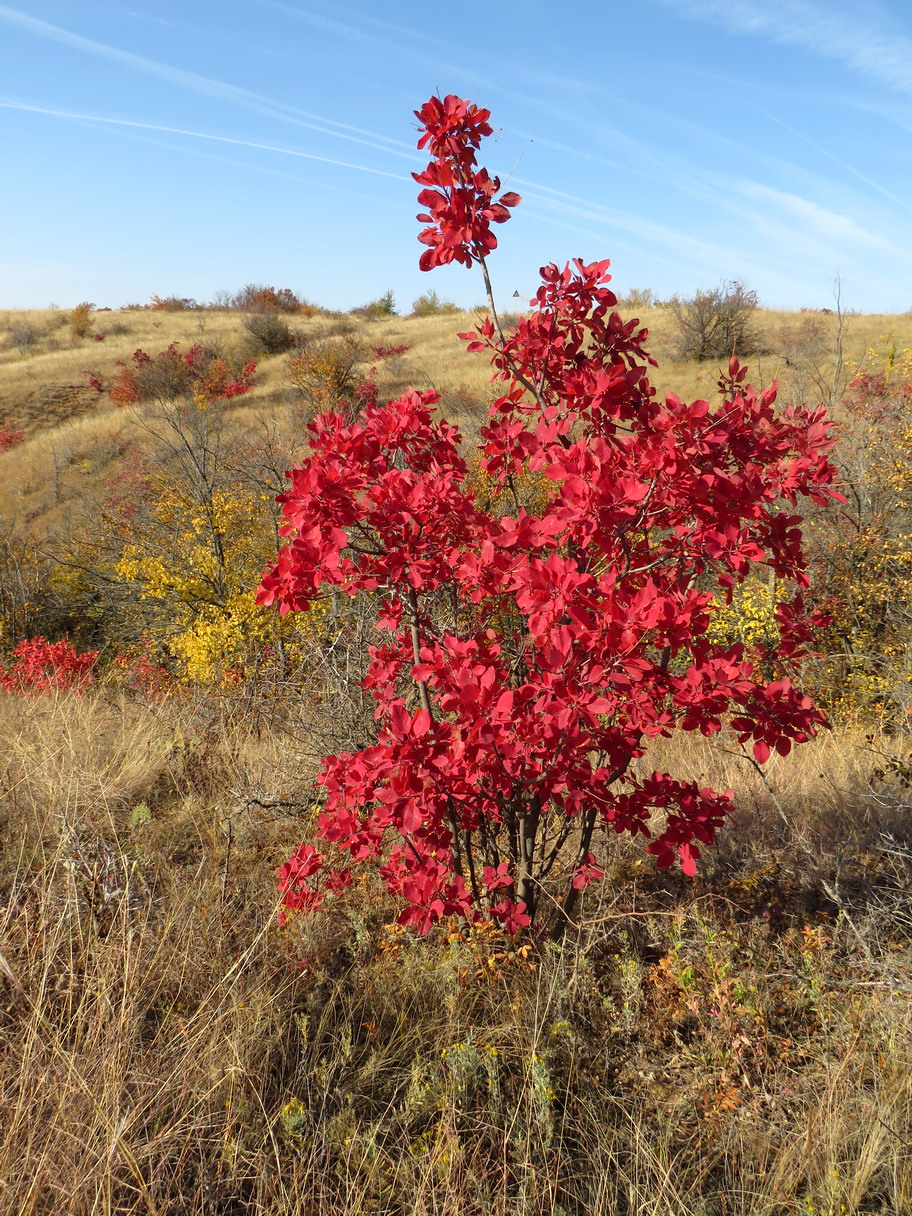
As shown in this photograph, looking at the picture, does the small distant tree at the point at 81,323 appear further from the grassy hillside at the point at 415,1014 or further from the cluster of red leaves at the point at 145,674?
the grassy hillside at the point at 415,1014

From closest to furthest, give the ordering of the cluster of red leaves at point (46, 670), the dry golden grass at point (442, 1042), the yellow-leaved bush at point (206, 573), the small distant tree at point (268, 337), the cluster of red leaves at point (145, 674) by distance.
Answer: the dry golden grass at point (442, 1042) < the cluster of red leaves at point (46, 670) < the yellow-leaved bush at point (206, 573) < the cluster of red leaves at point (145, 674) < the small distant tree at point (268, 337)

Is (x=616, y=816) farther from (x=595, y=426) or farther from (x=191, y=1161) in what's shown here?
(x=191, y=1161)

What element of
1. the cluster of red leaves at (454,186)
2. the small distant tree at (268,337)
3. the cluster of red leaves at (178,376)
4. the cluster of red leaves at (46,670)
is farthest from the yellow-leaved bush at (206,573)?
the small distant tree at (268,337)

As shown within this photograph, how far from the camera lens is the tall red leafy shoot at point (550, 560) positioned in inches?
74.6

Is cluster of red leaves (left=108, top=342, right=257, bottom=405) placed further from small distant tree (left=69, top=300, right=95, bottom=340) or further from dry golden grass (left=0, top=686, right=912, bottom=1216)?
dry golden grass (left=0, top=686, right=912, bottom=1216)

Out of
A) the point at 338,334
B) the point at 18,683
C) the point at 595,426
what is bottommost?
the point at 18,683

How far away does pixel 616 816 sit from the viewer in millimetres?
2420

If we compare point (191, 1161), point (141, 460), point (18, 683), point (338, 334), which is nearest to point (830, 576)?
point (191, 1161)

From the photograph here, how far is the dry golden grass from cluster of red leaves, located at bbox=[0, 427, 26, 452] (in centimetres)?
2089

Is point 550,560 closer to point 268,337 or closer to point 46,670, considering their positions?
point 46,670

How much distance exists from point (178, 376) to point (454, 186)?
2476 cm

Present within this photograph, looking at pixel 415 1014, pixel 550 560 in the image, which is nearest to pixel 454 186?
pixel 550 560

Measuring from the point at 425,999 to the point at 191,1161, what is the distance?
87 cm

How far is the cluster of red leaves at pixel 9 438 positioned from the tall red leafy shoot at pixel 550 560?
73.1ft
